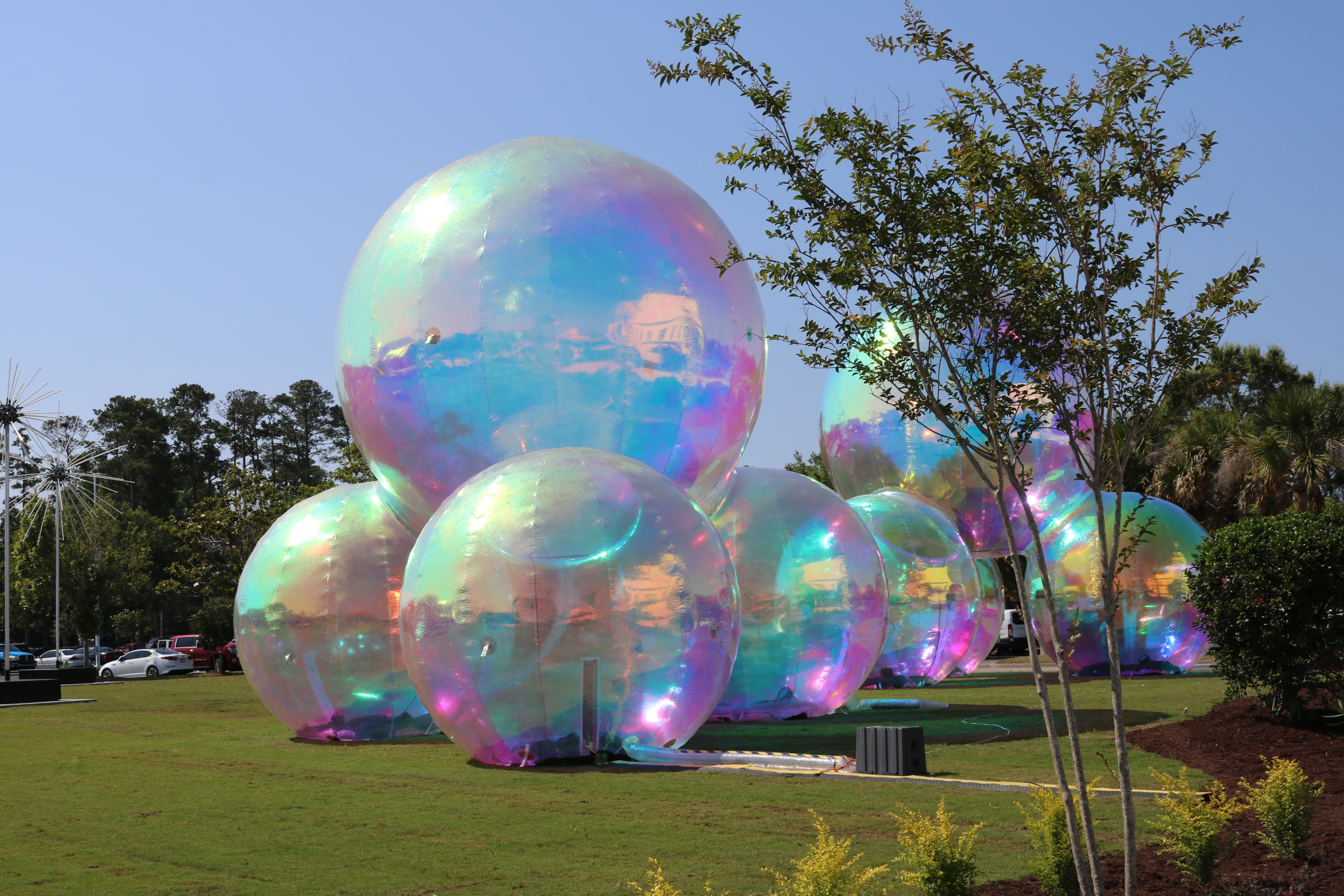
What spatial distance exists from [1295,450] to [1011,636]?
54.7 ft

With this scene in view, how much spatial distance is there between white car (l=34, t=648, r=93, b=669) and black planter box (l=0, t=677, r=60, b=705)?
2447 centimetres

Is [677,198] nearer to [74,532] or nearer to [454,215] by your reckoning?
[454,215]

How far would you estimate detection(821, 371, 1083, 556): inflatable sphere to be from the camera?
75.2 feet

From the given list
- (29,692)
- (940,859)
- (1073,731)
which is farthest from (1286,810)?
(29,692)

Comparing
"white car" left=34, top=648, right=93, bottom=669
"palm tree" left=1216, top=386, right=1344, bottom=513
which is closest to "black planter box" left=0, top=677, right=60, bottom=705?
"white car" left=34, top=648, right=93, bottom=669

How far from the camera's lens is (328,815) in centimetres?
1040

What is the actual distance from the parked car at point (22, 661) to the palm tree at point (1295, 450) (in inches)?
1963

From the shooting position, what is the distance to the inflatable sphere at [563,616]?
1213 centimetres

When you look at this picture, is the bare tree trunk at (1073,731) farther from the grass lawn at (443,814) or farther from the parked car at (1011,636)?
the parked car at (1011,636)

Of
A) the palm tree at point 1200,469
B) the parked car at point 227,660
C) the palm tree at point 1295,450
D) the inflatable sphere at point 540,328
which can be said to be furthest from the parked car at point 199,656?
the palm tree at point 1295,450

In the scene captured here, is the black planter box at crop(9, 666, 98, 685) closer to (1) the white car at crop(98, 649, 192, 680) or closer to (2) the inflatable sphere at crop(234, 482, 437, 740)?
(1) the white car at crop(98, 649, 192, 680)

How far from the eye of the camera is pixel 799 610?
16766 millimetres

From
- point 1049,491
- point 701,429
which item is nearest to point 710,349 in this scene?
point 701,429

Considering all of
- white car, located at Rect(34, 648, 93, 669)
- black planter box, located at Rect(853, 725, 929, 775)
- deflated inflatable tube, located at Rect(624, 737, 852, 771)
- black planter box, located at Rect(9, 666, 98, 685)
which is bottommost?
white car, located at Rect(34, 648, 93, 669)
